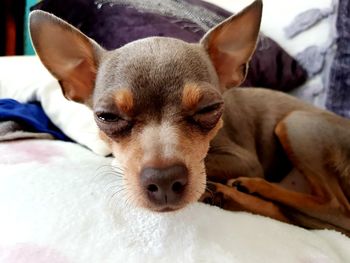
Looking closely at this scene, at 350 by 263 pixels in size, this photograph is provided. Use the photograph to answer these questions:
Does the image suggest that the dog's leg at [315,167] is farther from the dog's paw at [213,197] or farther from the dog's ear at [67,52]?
the dog's ear at [67,52]

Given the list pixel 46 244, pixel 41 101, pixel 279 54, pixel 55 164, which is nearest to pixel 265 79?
pixel 279 54

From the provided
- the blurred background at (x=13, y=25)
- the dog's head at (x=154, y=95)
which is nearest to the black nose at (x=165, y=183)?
the dog's head at (x=154, y=95)

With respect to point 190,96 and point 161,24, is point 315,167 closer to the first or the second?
point 190,96

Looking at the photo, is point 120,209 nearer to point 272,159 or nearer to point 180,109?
point 180,109

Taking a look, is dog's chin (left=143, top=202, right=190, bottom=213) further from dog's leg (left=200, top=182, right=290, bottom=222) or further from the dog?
dog's leg (left=200, top=182, right=290, bottom=222)

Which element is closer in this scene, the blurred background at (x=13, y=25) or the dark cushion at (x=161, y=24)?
the dark cushion at (x=161, y=24)

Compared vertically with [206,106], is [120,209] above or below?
below
